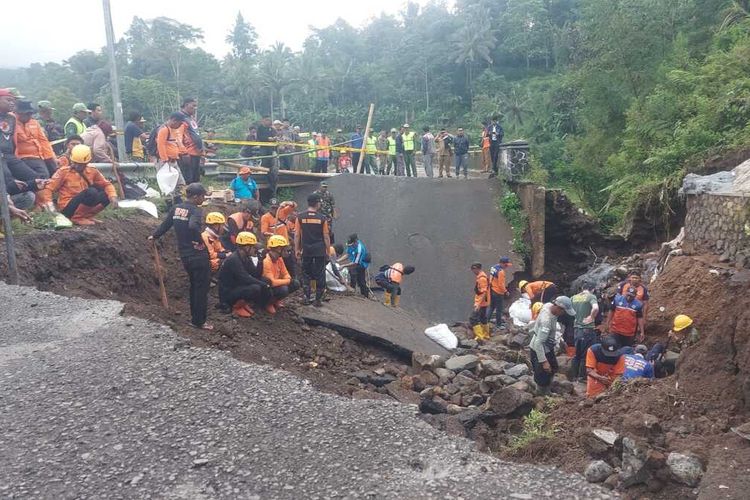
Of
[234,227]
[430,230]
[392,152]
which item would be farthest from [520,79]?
[234,227]

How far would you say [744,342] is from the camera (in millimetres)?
5203

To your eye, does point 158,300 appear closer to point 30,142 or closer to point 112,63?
point 30,142

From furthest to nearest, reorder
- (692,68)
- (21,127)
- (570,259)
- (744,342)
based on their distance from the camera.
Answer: (692,68) < (570,259) < (21,127) < (744,342)

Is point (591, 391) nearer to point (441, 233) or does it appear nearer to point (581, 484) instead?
point (581, 484)

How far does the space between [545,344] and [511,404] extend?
236 centimetres

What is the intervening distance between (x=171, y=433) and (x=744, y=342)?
4708 millimetres

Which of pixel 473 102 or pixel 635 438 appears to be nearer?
pixel 635 438

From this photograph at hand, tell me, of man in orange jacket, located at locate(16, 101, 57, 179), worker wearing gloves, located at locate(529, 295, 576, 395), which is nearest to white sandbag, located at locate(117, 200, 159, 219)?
man in orange jacket, located at locate(16, 101, 57, 179)

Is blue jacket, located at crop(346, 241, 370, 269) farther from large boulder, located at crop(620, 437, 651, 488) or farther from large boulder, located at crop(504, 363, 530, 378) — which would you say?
large boulder, located at crop(620, 437, 651, 488)

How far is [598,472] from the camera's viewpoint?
14.4 ft

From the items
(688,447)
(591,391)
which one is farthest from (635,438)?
(591,391)

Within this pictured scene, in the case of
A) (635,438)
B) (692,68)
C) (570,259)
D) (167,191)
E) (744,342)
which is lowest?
(570,259)

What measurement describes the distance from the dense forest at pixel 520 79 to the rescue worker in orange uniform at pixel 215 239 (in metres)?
9.79

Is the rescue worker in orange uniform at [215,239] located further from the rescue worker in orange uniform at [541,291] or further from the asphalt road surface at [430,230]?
the rescue worker in orange uniform at [541,291]
